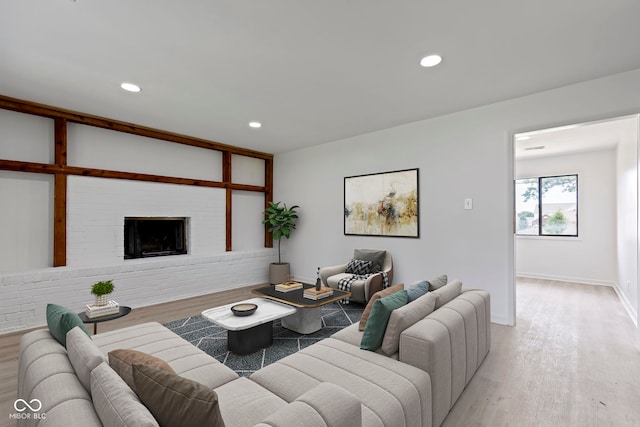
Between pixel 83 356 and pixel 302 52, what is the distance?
2425mm

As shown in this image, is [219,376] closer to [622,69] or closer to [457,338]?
[457,338]

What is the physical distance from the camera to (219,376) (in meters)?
1.64

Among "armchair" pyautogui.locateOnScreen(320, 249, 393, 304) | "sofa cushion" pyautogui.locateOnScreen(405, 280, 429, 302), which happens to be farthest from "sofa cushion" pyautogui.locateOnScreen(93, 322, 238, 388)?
"armchair" pyautogui.locateOnScreen(320, 249, 393, 304)

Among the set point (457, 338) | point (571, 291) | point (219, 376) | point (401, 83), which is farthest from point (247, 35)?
point (571, 291)

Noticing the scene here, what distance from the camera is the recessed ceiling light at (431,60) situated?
100.0 inches

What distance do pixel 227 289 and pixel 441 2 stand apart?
496cm

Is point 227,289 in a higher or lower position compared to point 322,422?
lower

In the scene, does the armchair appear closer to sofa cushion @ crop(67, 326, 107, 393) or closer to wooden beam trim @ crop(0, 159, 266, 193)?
wooden beam trim @ crop(0, 159, 266, 193)

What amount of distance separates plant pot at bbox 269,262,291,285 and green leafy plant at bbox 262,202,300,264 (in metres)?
0.25

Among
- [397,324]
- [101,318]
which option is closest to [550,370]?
[397,324]

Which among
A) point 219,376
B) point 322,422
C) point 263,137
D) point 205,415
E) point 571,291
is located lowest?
point 571,291

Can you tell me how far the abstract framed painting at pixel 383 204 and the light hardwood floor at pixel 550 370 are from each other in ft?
5.65

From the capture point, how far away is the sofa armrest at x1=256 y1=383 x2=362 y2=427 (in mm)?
1013

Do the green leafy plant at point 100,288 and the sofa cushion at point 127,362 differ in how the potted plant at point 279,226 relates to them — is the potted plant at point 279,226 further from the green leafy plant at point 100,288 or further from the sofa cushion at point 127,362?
the sofa cushion at point 127,362
